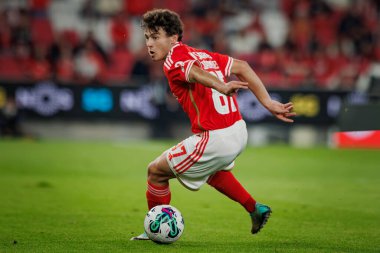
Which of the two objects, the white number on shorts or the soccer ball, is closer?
the white number on shorts

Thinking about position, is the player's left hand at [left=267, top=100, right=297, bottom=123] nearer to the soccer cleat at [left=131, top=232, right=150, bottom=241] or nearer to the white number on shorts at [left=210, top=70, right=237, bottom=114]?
the white number on shorts at [left=210, top=70, right=237, bottom=114]

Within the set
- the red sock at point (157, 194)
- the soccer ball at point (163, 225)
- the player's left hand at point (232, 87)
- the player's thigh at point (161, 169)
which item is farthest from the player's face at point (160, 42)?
the soccer ball at point (163, 225)

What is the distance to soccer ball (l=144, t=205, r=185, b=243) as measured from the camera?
6137mm

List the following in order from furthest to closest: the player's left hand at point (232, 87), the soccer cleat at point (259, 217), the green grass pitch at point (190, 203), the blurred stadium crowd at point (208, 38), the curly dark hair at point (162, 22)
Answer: the blurred stadium crowd at point (208, 38), the green grass pitch at point (190, 203), the soccer cleat at point (259, 217), the curly dark hair at point (162, 22), the player's left hand at point (232, 87)

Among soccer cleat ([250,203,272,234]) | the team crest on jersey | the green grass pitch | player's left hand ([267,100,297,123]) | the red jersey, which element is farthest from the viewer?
the green grass pitch

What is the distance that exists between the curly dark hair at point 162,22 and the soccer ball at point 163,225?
1.44 meters

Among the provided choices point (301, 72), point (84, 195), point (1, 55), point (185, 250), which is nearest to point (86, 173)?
point (84, 195)

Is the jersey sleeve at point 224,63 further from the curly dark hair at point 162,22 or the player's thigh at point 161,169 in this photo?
the player's thigh at point 161,169

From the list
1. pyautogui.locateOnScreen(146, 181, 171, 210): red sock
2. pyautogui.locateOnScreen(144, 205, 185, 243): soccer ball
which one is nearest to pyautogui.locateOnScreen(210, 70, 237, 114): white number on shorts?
pyautogui.locateOnScreen(146, 181, 171, 210): red sock

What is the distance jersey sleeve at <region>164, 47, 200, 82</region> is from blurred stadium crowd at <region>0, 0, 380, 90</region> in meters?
12.3

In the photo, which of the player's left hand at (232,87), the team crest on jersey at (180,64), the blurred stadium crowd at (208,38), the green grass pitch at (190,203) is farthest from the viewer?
the blurred stadium crowd at (208,38)

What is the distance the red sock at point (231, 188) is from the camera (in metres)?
6.33

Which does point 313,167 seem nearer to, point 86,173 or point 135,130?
point 86,173

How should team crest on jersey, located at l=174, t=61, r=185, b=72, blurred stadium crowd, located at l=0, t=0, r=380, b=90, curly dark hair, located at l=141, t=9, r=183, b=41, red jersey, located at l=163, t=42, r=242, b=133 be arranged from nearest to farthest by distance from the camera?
1. team crest on jersey, located at l=174, t=61, r=185, b=72
2. red jersey, located at l=163, t=42, r=242, b=133
3. curly dark hair, located at l=141, t=9, r=183, b=41
4. blurred stadium crowd, located at l=0, t=0, r=380, b=90
